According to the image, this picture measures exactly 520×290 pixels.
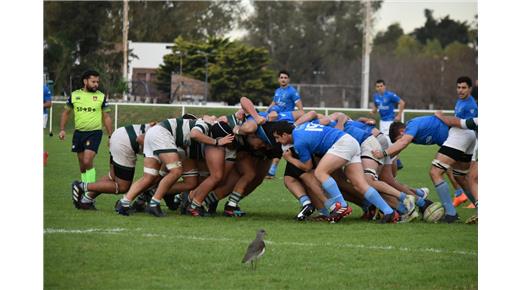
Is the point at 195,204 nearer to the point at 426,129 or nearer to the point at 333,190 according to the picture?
the point at 333,190

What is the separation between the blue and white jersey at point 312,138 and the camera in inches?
350

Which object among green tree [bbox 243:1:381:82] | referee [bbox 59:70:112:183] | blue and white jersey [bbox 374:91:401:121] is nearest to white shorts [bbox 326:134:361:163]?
referee [bbox 59:70:112:183]

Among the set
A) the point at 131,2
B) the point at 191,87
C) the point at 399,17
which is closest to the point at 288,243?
the point at 399,17

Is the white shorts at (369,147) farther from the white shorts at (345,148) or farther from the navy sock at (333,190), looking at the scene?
the navy sock at (333,190)

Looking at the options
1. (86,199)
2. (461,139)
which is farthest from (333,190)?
(86,199)

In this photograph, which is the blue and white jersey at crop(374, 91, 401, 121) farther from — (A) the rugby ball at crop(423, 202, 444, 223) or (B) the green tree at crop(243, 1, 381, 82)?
(B) the green tree at crop(243, 1, 381, 82)

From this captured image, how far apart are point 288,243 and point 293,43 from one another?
30.7 meters

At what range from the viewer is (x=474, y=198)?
32.8 ft

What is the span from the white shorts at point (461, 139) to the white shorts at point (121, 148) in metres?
2.79

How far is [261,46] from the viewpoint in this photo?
37.8 m

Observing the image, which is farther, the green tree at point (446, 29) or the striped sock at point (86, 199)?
the striped sock at point (86, 199)

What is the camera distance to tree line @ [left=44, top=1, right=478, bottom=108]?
874cm

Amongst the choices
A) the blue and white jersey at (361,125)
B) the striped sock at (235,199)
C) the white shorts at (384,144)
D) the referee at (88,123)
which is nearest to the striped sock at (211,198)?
the striped sock at (235,199)

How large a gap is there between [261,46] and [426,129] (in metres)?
28.6
